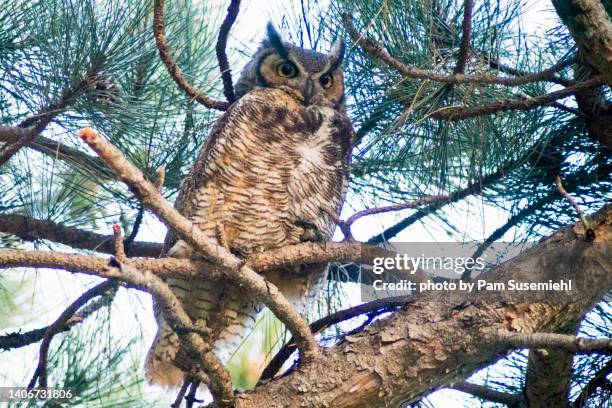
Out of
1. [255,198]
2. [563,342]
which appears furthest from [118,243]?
[255,198]

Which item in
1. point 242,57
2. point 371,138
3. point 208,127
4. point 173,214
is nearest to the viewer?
point 173,214

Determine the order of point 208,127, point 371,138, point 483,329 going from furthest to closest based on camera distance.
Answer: point 208,127 < point 371,138 < point 483,329

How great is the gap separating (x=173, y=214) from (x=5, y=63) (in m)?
0.88

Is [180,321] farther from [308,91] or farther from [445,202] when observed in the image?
[308,91]

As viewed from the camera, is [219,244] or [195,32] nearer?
[219,244]

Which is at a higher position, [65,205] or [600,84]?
[65,205]

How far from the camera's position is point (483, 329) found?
148 centimetres

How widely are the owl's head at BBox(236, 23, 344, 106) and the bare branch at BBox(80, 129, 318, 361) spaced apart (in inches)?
38.1

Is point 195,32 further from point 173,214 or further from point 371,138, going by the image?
point 173,214

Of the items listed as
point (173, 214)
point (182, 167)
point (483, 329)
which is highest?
point (182, 167)

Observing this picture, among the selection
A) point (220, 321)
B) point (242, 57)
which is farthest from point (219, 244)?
point (242, 57)

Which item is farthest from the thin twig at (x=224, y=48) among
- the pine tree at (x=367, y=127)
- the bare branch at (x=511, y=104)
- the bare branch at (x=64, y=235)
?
the bare branch at (x=511, y=104)

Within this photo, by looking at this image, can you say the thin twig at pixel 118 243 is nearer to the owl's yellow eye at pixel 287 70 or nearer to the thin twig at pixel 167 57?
the thin twig at pixel 167 57

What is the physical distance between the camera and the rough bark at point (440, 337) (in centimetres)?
150
